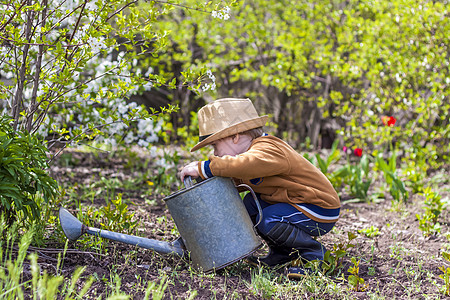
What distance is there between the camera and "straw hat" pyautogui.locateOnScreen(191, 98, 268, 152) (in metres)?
2.26

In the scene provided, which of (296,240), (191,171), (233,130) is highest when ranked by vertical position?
(233,130)

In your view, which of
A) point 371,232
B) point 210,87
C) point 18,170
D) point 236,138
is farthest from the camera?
point 371,232

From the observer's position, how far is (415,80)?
4.97 metres

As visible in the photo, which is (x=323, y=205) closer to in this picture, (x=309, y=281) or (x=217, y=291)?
(x=309, y=281)

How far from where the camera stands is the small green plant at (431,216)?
10.00 ft

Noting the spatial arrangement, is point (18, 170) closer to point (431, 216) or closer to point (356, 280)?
point (356, 280)

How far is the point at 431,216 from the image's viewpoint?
10.1ft

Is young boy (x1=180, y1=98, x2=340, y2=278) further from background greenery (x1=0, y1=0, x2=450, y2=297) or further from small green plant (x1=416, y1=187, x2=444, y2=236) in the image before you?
small green plant (x1=416, y1=187, x2=444, y2=236)

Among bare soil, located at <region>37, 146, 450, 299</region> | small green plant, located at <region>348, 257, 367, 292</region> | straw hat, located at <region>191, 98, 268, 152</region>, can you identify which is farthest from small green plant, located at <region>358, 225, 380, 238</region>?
straw hat, located at <region>191, 98, 268, 152</region>

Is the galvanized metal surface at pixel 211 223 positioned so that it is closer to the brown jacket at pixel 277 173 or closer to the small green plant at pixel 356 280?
the brown jacket at pixel 277 173

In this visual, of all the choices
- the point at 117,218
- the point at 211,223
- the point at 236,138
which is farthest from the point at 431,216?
the point at 117,218

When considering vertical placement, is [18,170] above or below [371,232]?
above

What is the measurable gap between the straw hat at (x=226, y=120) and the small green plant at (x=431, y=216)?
4.88 ft

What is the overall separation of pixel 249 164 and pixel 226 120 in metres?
0.29
